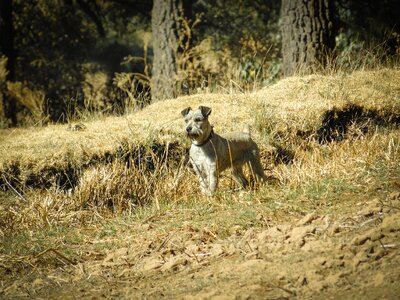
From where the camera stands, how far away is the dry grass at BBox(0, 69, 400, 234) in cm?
594

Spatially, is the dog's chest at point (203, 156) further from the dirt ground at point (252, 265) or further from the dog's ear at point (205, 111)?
the dirt ground at point (252, 265)

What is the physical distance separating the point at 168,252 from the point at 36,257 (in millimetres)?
1348

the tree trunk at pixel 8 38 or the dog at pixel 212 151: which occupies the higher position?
the tree trunk at pixel 8 38

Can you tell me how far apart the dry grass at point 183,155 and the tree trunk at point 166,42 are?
7.84 feet

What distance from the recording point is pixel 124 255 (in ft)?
16.1

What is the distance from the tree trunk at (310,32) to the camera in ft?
32.5

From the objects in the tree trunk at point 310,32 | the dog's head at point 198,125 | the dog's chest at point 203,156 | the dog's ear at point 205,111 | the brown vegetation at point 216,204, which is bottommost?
the brown vegetation at point 216,204

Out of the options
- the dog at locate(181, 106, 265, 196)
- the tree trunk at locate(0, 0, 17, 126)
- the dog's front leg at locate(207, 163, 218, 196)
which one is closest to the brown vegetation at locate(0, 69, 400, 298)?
the dog's front leg at locate(207, 163, 218, 196)

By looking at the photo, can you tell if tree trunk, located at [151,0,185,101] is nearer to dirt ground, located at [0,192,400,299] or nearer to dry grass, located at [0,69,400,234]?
dry grass, located at [0,69,400,234]

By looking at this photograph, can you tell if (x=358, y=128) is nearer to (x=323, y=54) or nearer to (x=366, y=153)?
(x=366, y=153)

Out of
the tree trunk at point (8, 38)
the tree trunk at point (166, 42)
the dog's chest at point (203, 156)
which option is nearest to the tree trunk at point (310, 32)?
the tree trunk at point (166, 42)

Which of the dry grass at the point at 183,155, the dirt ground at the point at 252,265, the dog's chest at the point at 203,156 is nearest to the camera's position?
the dirt ground at the point at 252,265

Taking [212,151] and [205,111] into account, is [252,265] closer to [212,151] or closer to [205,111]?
[212,151]

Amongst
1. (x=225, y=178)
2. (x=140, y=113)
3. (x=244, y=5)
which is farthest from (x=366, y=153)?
(x=244, y=5)
